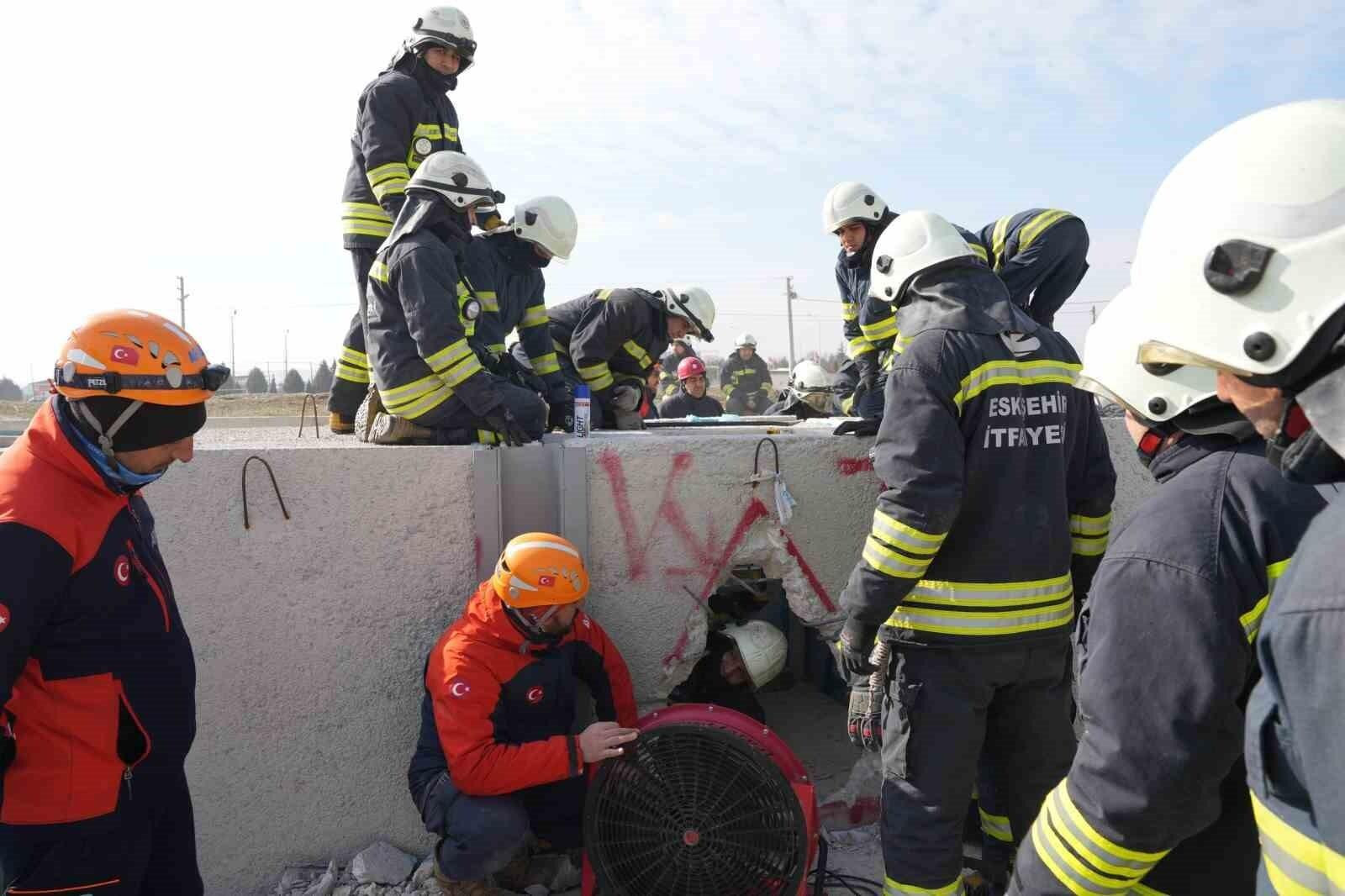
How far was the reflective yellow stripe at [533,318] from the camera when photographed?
14.4ft

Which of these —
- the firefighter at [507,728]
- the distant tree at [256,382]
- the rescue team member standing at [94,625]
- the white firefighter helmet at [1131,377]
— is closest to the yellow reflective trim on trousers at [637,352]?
the firefighter at [507,728]

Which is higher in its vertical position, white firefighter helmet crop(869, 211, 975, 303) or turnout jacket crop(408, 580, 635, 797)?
white firefighter helmet crop(869, 211, 975, 303)

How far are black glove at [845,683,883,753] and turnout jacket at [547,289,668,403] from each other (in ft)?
7.80

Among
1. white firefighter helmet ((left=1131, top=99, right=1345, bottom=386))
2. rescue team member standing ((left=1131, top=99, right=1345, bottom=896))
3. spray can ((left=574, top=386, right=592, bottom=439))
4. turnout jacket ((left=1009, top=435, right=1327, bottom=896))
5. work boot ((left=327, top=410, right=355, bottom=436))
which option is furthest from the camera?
work boot ((left=327, top=410, right=355, bottom=436))

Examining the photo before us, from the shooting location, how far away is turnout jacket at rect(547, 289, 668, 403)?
4.71 metres

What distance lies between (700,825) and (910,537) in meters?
1.18

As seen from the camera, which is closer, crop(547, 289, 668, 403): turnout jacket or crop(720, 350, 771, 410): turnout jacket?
crop(547, 289, 668, 403): turnout jacket

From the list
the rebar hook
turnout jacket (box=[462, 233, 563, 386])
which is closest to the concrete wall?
the rebar hook

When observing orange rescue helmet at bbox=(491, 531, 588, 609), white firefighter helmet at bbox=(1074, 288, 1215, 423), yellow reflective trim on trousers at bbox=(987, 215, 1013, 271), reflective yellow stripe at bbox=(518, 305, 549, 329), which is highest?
yellow reflective trim on trousers at bbox=(987, 215, 1013, 271)

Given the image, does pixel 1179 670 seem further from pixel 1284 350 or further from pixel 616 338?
pixel 616 338

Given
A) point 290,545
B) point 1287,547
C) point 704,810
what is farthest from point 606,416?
point 1287,547

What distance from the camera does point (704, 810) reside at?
9.46 ft

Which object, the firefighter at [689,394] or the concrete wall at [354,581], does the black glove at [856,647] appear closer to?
the concrete wall at [354,581]

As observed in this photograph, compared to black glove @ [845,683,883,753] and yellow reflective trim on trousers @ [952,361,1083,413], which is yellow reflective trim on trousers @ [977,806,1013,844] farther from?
yellow reflective trim on trousers @ [952,361,1083,413]
